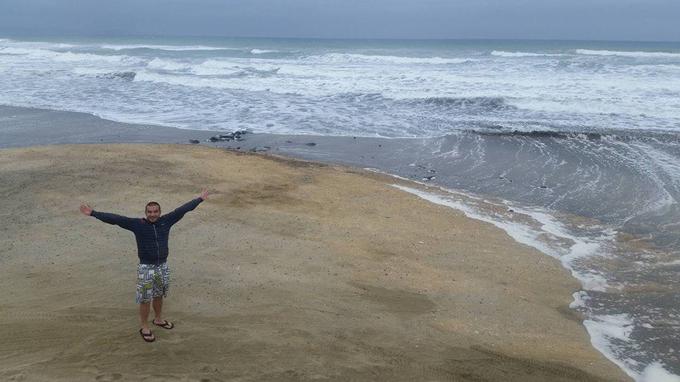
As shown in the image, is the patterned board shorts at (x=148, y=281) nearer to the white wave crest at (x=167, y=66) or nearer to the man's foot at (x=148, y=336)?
the man's foot at (x=148, y=336)

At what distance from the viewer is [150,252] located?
18.0ft

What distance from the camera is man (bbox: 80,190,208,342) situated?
5.46 metres

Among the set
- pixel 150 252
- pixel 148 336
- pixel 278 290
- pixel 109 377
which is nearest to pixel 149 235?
pixel 150 252

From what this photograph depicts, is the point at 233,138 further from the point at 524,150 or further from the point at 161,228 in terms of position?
the point at 161,228

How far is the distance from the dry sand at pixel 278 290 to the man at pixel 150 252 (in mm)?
342

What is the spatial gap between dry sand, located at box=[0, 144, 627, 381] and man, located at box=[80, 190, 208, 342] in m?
0.34

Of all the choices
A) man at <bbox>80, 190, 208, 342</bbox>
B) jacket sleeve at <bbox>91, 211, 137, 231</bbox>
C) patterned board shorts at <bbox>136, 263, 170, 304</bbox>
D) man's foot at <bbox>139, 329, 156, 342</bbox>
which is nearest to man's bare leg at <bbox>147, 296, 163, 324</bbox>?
man at <bbox>80, 190, 208, 342</bbox>

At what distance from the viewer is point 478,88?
102ft

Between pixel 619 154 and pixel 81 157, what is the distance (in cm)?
1381

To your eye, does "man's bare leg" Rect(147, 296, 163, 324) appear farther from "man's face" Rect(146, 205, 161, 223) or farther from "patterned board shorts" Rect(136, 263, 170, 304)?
"man's face" Rect(146, 205, 161, 223)

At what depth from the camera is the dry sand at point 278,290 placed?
545 centimetres

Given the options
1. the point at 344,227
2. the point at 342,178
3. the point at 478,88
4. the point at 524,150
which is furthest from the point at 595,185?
the point at 478,88

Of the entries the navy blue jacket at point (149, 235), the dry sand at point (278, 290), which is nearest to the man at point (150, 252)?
the navy blue jacket at point (149, 235)

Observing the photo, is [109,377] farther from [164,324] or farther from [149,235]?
[149,235]
